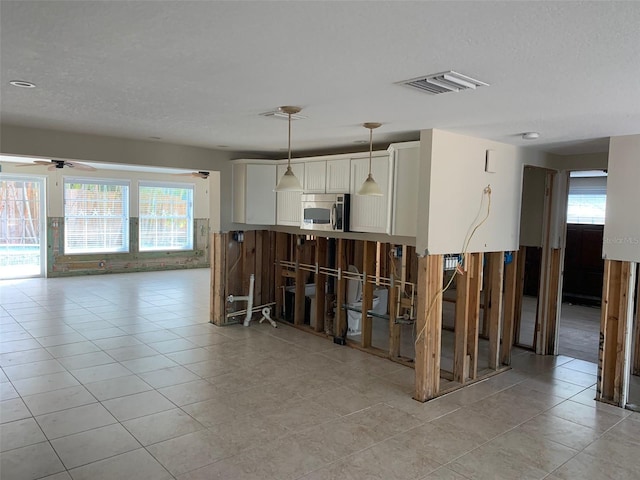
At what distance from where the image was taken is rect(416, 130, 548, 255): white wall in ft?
13.3

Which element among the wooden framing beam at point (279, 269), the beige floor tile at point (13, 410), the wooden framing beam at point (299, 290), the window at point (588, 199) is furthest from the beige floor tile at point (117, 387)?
the window at point (588, 199)

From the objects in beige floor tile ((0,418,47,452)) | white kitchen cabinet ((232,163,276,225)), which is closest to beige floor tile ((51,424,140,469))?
beige floor tile ((0,418,47,452))

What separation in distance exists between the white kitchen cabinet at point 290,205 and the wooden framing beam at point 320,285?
1.46 ft

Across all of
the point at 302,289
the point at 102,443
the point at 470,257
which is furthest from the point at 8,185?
the point at 470,257

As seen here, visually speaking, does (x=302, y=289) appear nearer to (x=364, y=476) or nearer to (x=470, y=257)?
(x=470, y=257)

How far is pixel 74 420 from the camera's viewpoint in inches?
141

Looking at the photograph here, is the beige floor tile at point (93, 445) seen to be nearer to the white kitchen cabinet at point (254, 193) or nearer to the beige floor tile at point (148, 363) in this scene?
the beige floor tile at point (148, 363)

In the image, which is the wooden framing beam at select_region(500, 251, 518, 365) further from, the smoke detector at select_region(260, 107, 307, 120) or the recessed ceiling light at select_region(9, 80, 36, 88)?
the recessed ceiling light at select_region(9, 80, 36, 88)

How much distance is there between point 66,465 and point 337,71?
2937mm

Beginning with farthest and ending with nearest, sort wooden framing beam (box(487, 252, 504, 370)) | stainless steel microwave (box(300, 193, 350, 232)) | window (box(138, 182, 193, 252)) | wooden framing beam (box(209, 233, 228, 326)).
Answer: window (box(138, 182, 193, 252)) < wooden framing beam (box(209, 233, 228, 326)) < stainless steel microwave (box(300, 193, 350, 232)) < wooden framing beam (box(487, 252, 504, 370))

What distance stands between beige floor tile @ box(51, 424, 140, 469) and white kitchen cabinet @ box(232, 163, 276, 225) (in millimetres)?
3494

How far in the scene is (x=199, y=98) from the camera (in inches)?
125

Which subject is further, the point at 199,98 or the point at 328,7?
the point at 199,98

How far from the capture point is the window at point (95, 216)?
10.5m
